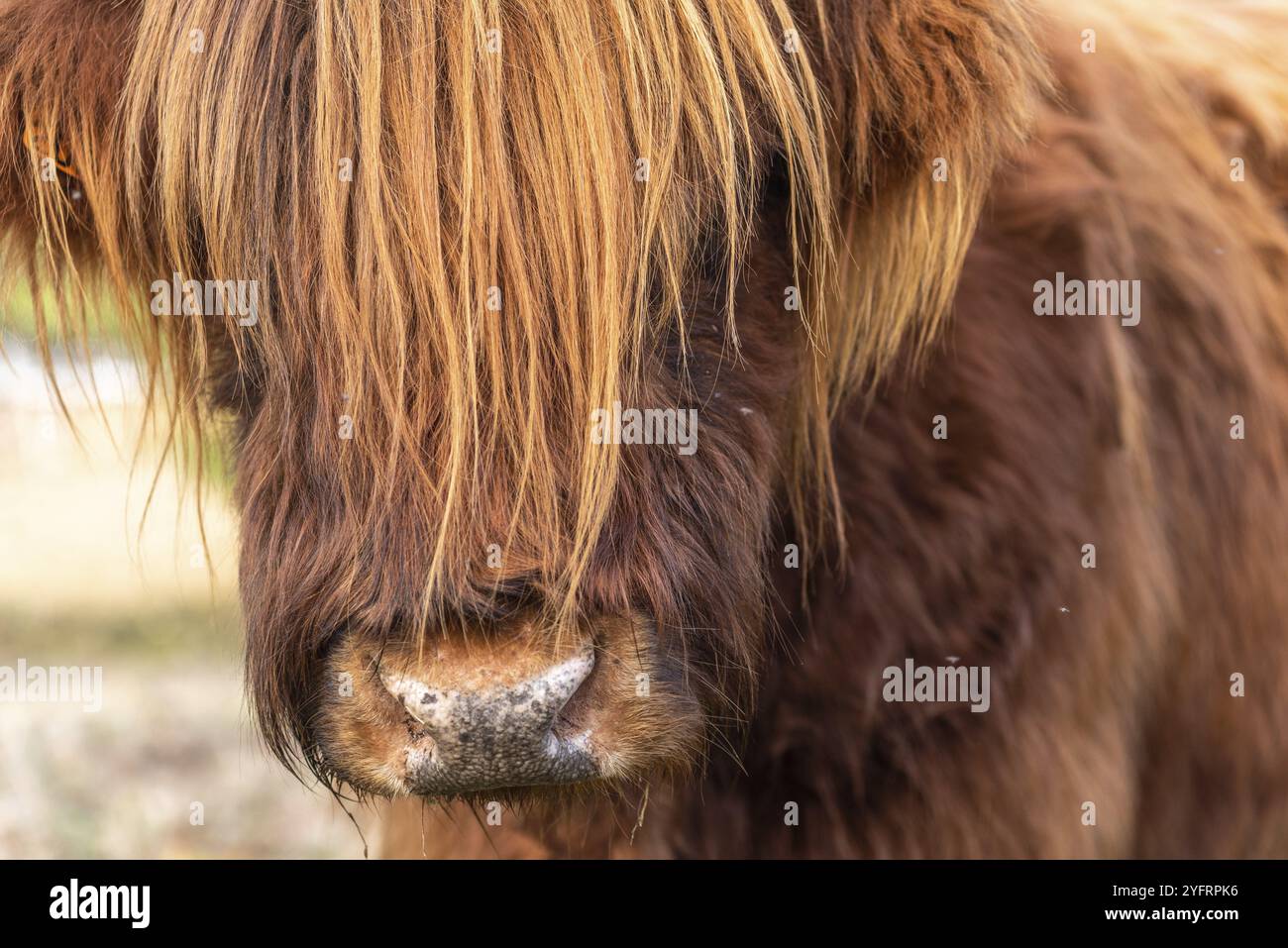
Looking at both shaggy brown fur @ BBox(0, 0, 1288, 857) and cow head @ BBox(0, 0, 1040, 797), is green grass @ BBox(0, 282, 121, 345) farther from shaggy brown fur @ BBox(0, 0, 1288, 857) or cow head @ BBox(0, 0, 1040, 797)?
cow head @ BBox(0, 0, 1040, 797)

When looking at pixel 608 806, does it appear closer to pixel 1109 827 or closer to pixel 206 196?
pixel 1109 827

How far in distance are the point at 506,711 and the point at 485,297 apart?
47cm

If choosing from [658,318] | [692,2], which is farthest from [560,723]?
[692,2]

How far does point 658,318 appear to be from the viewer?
5.24 ft


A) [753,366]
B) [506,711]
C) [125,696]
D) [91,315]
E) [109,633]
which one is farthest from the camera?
[109,633]

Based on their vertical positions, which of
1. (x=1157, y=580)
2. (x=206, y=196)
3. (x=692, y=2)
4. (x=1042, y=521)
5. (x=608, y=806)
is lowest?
(x=608, y=806)

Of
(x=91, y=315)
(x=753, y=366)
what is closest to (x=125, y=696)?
(x=91, y=315)

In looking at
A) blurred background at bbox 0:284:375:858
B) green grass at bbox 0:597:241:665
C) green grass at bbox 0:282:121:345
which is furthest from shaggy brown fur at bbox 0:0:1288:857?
green grass at bbox 0:597:241:665

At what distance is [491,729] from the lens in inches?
54.1

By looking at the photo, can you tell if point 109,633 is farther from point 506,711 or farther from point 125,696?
point 506,711

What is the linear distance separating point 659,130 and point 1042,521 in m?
1.00

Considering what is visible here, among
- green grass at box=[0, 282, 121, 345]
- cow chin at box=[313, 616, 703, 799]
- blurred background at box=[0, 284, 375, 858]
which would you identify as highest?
green grass at box=[0, 282, 121, 345]

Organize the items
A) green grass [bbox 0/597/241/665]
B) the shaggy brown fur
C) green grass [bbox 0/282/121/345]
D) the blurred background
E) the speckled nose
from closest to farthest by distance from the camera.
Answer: the speckled nose
the shaggy brown fur
green grass [bbox 0/282/121/345]
the blurred background
green grass [bbox 0/597/241/665]

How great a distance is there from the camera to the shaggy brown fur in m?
1.48
